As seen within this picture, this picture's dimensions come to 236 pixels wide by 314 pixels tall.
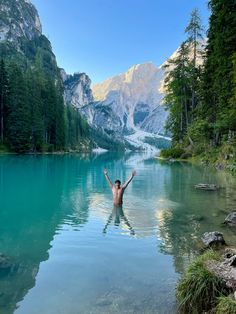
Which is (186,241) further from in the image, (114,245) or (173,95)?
(173,95)

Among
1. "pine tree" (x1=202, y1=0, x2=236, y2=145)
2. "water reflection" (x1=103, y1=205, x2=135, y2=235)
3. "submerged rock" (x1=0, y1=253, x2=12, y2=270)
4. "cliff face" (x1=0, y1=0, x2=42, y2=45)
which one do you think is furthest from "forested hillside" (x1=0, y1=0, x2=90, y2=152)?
"cliff face" (x1=0, y1=0, x2=42, y2=45)

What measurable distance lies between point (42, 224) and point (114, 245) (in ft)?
13.5

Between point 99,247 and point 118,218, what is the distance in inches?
181

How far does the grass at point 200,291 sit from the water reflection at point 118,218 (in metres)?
6.34

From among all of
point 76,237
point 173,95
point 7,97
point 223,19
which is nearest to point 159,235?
point 76,237

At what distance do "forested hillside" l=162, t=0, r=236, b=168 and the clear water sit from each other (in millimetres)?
5518

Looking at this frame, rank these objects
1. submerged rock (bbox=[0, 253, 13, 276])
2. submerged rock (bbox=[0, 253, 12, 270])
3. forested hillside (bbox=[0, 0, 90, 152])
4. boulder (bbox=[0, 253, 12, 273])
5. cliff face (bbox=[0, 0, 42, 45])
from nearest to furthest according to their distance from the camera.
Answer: submerged rock (bbox=[0, 253, 13, 276]) < boulder (bbox=[0, 253, 12, 273]) < submerged rock (bbox=[0, 253, 12, 270]) < forested hillside (bbox=[0, 0, 90, 152]) < cliff face (bbox=[0, 0, 42, 45])

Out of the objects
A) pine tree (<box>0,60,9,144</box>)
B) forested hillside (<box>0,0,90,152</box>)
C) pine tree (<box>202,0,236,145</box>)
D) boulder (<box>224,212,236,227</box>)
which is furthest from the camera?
pine tree (<box>0,60,9,144</box>)

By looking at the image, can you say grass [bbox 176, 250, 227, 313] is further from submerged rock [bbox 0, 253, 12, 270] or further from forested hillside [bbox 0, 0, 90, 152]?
forested hillside [bbox 0, 0, 90, 152]

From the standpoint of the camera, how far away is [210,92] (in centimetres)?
4294

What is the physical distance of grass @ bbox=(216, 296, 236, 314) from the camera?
212 inches

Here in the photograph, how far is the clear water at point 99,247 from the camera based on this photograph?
7.12 metres

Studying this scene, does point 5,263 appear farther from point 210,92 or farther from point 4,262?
point 210,92

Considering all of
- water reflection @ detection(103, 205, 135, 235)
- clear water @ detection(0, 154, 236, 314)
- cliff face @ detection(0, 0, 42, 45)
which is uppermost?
cliff face @ detection(0, 0, 42, 45)
